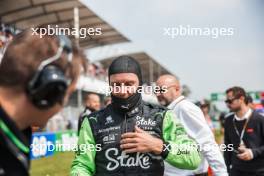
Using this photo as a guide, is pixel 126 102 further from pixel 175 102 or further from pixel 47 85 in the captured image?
pixel 175 102

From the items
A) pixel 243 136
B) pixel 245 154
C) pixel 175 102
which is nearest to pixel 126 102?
pixel 175 102

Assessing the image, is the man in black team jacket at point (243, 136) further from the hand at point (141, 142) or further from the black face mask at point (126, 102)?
the hand at point (141, 142)

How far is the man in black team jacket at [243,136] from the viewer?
225 inches

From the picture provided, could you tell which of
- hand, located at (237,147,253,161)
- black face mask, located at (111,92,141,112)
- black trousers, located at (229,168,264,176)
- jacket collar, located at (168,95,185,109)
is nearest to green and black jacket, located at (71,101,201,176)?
black face mask, located at (111,92,141,112)

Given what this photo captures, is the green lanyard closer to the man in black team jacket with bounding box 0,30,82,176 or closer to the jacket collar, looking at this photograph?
the man in black team jacket with bounding box 0,30,82,176

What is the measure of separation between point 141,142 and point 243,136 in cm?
353

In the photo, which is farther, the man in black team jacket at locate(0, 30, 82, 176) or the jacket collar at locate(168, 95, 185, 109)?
Answer: the jacket collar at locate(168, 95, 185, 109)

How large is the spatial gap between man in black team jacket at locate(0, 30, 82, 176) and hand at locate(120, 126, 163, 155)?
1144 mm

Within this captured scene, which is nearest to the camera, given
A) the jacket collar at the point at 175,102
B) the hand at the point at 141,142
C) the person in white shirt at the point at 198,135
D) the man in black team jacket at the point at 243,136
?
the hand at the point at 141,142

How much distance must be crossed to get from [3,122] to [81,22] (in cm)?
2178

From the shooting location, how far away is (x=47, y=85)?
154 cm

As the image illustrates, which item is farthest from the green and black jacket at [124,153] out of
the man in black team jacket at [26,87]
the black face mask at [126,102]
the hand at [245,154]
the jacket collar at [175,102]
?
the hand at [245,154]

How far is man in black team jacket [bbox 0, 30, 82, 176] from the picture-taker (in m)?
1.53

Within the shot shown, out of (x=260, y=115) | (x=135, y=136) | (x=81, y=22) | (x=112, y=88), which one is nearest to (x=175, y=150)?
(x=135, y=136)
